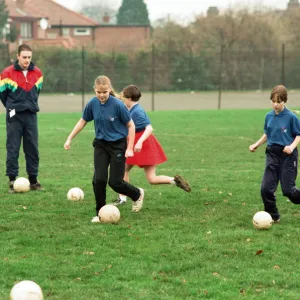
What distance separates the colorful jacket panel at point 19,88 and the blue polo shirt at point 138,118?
6.63ft

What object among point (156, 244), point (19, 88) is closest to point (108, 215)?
point (156, 244)

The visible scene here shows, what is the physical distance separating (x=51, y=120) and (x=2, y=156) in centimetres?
1127

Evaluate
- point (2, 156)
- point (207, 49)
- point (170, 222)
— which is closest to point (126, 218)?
point (170, 222)

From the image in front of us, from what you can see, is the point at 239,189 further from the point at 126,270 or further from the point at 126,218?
the point at 126,270

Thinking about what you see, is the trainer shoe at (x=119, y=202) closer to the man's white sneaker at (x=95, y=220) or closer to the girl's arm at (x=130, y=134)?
the man's white sneaker at (x=95, y=220)

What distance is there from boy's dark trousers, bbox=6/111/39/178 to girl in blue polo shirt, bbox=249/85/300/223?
158 inches

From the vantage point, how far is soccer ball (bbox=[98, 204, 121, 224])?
347 inches

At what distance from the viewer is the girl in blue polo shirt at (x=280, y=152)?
8.79m

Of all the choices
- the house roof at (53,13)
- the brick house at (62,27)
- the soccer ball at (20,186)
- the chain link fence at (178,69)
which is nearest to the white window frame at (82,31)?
the brick house at (62,27)

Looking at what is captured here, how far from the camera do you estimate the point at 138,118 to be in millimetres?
9906

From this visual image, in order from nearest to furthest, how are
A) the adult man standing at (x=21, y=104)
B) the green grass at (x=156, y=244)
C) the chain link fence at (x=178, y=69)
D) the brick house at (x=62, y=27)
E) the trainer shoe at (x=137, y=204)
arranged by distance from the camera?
the green grass at (x=156, y=244)
the trainer shoe at (x=137, y=204)
the adult man standing at (x=21, y=104)
the chain link fence at (x=178, y=69)
the brick house at (x=62, y=27)

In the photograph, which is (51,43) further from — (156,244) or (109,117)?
(156,244)

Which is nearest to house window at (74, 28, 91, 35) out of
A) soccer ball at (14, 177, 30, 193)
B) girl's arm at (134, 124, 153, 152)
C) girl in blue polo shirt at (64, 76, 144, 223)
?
soccer ball at (14, 177, 30, 193)

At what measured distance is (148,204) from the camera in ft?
33.6
